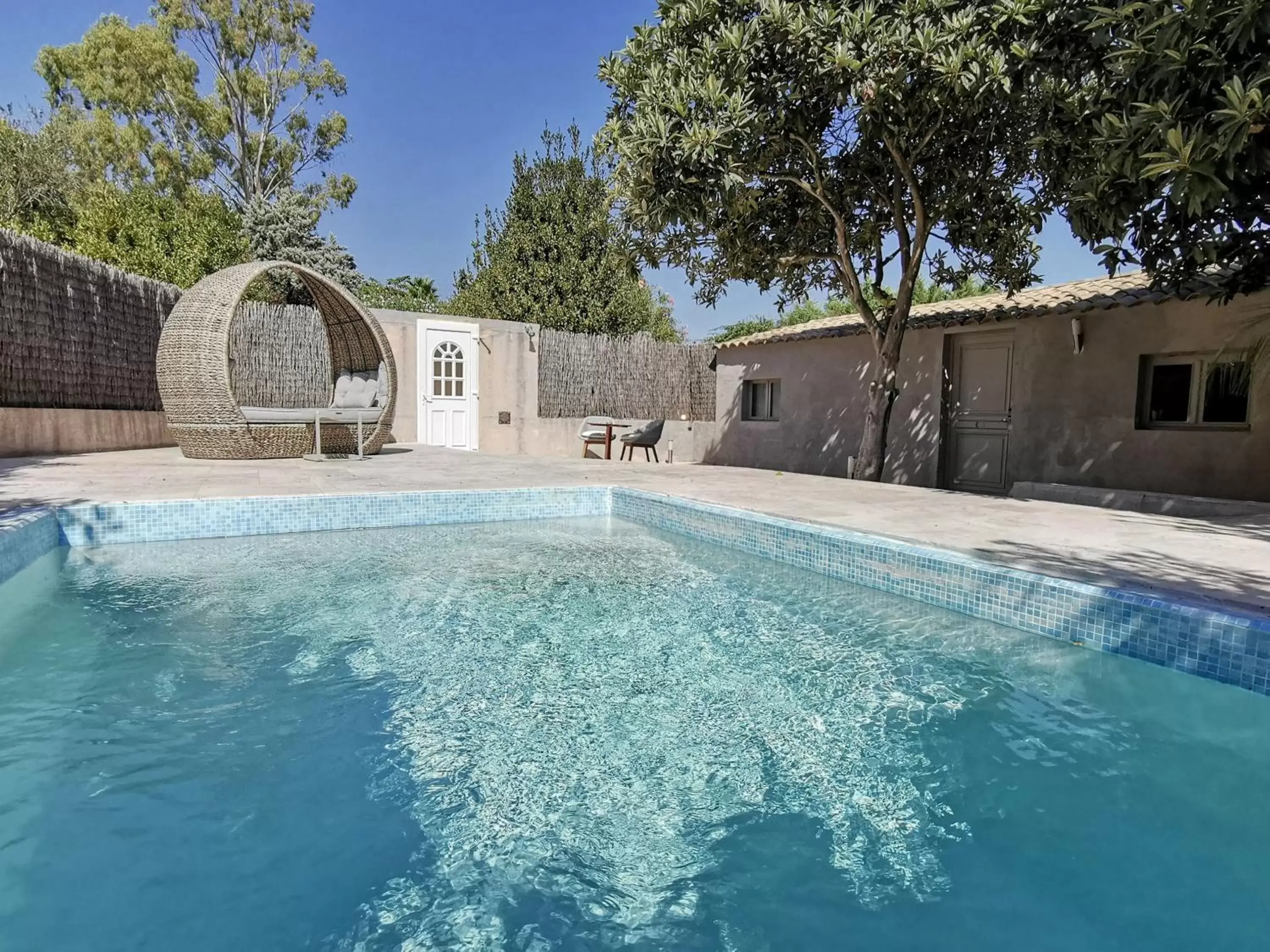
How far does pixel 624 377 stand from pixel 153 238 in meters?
9.48

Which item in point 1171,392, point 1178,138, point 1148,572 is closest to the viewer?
point 1148,572

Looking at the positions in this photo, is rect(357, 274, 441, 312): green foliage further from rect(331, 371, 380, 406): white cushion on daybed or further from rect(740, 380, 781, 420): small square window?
rect(740, 380, 781, 420): small square window

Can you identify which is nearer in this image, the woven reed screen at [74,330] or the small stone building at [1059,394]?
the small stone building at [1059,394]

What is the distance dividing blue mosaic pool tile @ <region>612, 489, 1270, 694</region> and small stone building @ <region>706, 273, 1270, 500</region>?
438 cm

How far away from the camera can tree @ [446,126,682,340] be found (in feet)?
61.4

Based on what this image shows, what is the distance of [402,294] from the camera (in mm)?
23609

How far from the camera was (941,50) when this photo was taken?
20.9 feet

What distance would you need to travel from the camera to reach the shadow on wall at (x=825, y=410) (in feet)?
34.3

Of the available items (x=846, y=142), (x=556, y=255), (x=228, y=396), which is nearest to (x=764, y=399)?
(x=846, y=142)

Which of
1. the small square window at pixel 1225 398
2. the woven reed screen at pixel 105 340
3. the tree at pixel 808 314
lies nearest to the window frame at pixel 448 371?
the woven reed screen at pixel 105 340

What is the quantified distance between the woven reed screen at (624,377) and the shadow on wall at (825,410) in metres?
1.27

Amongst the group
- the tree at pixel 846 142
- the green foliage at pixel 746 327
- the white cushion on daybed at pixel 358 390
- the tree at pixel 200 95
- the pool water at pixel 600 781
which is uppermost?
the tree at pixel 200 95

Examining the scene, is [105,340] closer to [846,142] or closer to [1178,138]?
[846,142]

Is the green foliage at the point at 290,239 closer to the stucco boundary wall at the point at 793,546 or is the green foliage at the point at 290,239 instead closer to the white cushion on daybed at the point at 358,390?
the white cushion on daybed at the point at 358,390
